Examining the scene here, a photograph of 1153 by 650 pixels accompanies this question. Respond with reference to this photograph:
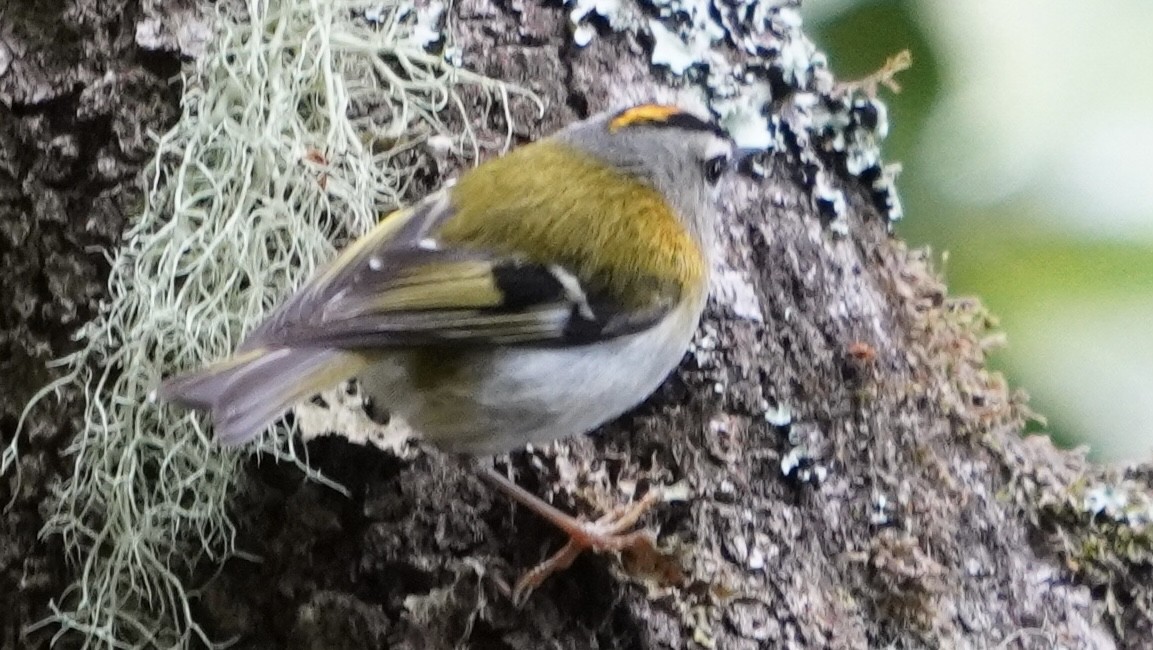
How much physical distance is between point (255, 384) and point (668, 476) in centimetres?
62

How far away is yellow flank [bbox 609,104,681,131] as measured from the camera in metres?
1.65

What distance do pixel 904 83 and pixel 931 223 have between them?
1.12 ft

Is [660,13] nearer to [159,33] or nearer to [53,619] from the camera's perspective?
[159,33]

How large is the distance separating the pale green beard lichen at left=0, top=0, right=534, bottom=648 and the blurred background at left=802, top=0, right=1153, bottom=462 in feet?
3.88

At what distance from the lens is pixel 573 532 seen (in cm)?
144

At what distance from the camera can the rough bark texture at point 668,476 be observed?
1445mm

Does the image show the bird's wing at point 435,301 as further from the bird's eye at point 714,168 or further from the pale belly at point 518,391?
the bird's eye at point 714,168

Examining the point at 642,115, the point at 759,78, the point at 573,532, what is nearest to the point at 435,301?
the point at 573,532

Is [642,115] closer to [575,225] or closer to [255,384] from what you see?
[575,225]

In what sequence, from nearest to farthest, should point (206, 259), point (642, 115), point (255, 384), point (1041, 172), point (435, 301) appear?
point (255, 384), point (435, 301), point (206, 259), point (642, 115), point (1041, 172)

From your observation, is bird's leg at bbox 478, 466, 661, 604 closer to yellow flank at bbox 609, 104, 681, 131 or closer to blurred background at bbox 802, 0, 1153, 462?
yellow flank at bbox 609, 104, 681, 131

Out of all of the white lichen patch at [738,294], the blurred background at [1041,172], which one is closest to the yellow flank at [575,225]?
the white lichen patch at [738,294]

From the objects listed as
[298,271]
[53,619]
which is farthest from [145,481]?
[298,271]

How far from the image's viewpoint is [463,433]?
4.77 ft
